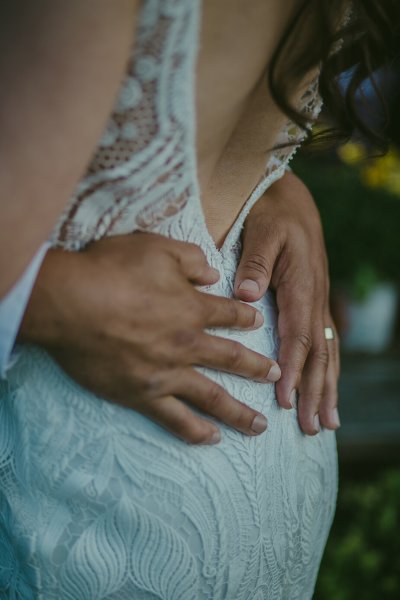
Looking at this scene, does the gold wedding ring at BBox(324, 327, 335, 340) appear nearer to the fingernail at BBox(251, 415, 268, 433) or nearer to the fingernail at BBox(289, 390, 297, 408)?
the fingernail at BBox(289, 390, 297, 408)

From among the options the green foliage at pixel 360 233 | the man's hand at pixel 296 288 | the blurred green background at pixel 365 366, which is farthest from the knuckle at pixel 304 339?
the green foliage at pixel 360 233

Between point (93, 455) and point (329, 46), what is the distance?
0.63 meters

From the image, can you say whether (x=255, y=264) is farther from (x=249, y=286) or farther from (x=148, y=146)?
(x=148, y=146)

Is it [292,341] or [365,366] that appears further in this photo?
[365,366]

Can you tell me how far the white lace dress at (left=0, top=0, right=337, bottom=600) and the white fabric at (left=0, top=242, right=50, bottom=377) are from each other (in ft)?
0.24

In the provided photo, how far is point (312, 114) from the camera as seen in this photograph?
109 cm

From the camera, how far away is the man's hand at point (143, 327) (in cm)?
86

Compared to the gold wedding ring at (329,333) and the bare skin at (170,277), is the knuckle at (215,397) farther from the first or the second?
the gold wedding ring at (329,333)

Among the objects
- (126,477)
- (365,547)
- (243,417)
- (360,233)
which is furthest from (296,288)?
(360,233)

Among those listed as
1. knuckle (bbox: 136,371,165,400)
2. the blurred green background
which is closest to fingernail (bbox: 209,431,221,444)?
knuckle (bbox: 136,371,165,400)

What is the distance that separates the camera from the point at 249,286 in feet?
A: 3.55

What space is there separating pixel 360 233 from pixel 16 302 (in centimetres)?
392

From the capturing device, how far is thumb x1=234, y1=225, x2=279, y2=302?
1.08m

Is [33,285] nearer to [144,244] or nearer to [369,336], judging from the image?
[144,244]
